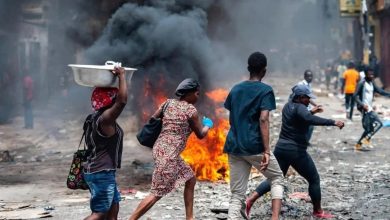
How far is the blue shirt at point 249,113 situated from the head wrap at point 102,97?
46.9 inches

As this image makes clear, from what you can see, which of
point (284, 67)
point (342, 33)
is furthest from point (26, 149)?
point (342, 33)

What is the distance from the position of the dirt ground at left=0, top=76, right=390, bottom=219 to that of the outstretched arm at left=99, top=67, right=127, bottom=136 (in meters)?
2.01

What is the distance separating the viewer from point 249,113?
16.3 ft

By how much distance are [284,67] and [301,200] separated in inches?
1387

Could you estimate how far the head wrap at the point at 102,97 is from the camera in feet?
14.4

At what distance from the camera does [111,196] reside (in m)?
4.46

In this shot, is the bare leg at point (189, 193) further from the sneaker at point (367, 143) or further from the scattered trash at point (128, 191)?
the sneaker at point (367, 143)

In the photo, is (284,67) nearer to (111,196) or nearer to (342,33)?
(342,33)

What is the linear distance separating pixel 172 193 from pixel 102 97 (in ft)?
10.2

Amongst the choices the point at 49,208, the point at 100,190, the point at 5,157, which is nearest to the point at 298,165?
the point at 100,190

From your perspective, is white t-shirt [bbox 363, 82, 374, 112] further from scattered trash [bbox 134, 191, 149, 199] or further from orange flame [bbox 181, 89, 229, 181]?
scattered trash [bbox 134, 191, 149, 199]

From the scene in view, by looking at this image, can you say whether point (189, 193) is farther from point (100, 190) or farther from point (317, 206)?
point (317, 206)

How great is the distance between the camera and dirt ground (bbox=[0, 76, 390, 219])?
20.6 ft

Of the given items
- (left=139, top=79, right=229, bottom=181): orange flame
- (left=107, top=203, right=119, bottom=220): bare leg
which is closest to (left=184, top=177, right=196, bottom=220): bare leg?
(left=107, top=203, right=119, bottom=220): bare leg
